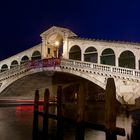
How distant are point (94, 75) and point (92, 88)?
3.64 metres

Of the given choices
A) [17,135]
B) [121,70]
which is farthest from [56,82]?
[17,135]

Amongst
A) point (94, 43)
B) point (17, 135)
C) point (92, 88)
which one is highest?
point (94, 43)

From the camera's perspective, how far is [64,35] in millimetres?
16469

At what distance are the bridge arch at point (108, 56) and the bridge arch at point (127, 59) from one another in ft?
1.38

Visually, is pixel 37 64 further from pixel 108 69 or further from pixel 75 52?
pixel 108 69

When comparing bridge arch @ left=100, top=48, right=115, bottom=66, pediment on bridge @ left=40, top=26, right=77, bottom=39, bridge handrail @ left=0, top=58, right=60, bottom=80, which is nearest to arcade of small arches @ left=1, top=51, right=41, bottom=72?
pediment on bridge @ left=40, top=26, right=77, bottom=39

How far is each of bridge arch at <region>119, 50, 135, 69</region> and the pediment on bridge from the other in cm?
330

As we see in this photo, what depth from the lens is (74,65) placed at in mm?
14344

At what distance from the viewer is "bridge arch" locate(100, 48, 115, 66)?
1509 centimetres

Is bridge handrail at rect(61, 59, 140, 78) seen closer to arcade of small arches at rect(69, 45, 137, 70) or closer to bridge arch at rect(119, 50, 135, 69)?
arcade of small arches at rect(69, 45, 137, 70)

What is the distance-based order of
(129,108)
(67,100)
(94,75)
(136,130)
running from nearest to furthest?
(136,130), (129,108), (94,75), (67,100)

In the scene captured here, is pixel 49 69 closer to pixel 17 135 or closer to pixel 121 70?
pixel 121 70

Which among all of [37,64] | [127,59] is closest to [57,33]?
[37,64]

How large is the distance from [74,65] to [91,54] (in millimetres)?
1954
